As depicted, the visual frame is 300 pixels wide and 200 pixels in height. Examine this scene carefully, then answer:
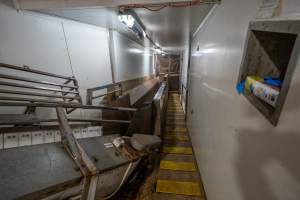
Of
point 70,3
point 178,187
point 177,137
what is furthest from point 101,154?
point 177,137

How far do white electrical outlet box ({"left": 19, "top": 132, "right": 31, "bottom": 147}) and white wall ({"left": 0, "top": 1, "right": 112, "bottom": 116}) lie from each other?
51cm

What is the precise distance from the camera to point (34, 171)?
0.95 metres

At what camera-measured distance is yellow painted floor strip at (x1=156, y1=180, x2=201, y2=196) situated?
5.48ft

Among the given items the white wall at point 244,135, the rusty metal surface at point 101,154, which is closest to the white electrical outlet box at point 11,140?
the rusty metal surface at point 101,154

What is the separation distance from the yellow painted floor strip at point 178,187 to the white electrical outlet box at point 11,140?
1.48m

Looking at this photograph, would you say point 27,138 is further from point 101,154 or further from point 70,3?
point 70,3

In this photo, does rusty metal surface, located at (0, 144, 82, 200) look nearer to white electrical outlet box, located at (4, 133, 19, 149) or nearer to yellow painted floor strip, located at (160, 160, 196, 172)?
white electrical outlet box, located at (4, 133, 19, 149)

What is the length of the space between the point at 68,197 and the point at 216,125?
3.95 feet

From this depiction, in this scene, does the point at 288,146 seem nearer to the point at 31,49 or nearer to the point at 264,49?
the point at 264,49

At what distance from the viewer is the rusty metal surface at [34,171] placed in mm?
824

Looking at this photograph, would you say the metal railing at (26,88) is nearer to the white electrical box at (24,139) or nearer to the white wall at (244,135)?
the white electrical box at (24,139)

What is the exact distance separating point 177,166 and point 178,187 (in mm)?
376

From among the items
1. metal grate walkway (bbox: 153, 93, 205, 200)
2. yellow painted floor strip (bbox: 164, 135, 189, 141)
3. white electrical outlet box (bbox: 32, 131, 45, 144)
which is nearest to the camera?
white electrical outlet box (bbox: 32, 131, 45, 144)

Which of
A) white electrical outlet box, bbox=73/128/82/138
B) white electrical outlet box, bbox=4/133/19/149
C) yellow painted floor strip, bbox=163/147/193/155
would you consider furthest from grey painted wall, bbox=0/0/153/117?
yellow painted floor strip, bbox=163/147/193/155
